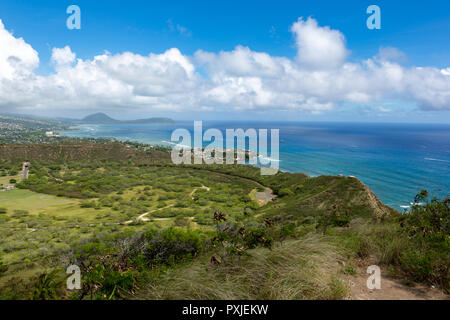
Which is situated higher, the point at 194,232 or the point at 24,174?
the point at 194,232

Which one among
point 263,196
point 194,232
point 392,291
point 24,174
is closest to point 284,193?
point 263,196

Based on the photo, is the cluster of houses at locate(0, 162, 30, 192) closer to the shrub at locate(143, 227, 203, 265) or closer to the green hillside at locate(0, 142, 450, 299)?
→ the green hillside at locate(0, 142, 450, 299)

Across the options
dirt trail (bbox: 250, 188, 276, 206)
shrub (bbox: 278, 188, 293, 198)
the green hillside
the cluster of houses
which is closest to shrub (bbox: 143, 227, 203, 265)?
the green hillside

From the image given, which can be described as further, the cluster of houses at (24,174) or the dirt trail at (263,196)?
the cluster of houses at (24,174)

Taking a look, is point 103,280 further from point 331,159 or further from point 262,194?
point 331,159

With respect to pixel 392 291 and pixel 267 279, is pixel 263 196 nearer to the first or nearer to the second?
pixel 392 291

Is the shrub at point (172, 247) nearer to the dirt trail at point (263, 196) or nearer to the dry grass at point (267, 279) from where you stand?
the dry grass at point (267, 279)

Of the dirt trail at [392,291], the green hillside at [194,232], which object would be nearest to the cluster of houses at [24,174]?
the green hillside at [194,232]

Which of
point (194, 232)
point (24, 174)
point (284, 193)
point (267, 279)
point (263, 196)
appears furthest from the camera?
point (24, 174)
